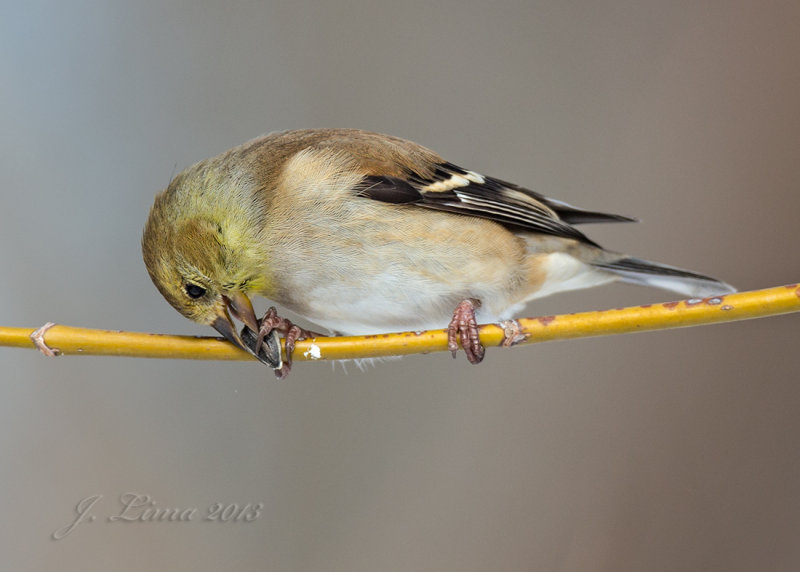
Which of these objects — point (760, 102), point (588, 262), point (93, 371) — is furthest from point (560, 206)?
point (93, 371)

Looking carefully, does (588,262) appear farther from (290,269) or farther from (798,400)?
(290,269)

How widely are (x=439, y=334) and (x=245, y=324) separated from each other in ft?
1.52

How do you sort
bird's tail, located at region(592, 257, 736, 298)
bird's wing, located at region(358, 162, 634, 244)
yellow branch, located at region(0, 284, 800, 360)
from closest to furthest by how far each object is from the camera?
yellow branch, located at region(0, 284, 800, 360) → bird's wing, located at region(358, 162, 634, 244) → bird's tail, located at region(592, 257, 736, 298)

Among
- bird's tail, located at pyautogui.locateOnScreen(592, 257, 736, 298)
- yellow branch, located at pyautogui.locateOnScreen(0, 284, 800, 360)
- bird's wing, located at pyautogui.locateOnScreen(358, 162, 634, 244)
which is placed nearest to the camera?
yellow branch, located at pyautogui.locateOnScreen(0, 284, 800, 360)

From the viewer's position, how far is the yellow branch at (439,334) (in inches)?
47.4

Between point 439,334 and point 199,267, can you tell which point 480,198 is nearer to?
point 439,334

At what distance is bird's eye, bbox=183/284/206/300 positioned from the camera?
63.8 inches

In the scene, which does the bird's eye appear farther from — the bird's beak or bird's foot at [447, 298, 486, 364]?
bird's foot at [447, 298, 486, 364]
